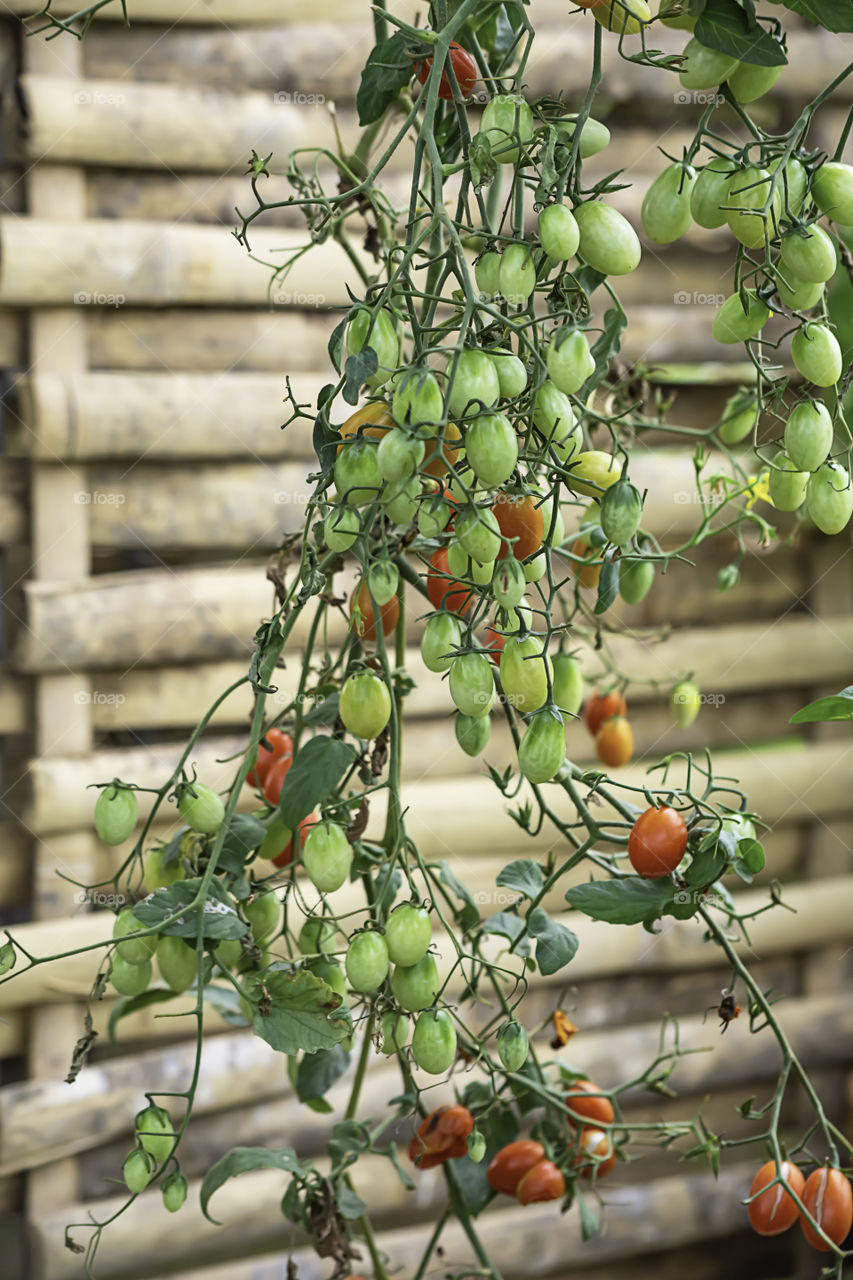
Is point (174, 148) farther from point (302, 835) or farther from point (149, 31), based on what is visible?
point (302, 835)

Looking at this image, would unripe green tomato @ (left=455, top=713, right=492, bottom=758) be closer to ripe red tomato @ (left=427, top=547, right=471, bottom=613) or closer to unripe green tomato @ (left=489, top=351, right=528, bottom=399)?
ripe red tomato @ (left=427, top=547, right=471, bottom=613)

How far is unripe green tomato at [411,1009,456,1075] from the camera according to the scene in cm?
57

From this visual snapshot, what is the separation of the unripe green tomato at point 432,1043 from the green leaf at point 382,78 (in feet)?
1.54

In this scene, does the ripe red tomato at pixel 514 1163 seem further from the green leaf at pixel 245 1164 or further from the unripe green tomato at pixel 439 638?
the unripe green tomato at pixel 439 638

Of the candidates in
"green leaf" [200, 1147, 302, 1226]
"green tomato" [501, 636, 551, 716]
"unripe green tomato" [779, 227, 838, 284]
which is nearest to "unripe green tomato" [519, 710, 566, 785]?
"green tomato" [501, 636, 551, 716]

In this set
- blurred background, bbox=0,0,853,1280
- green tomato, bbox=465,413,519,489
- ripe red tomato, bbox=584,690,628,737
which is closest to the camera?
green tomato, bbox=465,413,519,489

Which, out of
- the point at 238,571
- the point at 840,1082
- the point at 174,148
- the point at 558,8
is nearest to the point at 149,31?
the point at 174,148

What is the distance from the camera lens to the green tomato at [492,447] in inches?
17.3

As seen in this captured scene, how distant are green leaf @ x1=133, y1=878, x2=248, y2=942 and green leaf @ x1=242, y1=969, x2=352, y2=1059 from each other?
0.04m

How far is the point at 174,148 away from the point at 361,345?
45.6 inches

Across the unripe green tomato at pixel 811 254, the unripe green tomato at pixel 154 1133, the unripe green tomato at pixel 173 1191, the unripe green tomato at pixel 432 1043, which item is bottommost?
the unripe green tomato at pixel 173 1191

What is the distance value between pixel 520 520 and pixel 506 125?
6.9 inches

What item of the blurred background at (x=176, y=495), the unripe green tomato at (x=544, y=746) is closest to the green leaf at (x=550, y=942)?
the unripe green tomato at (x=544, y=746)

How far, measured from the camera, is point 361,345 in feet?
1.55
